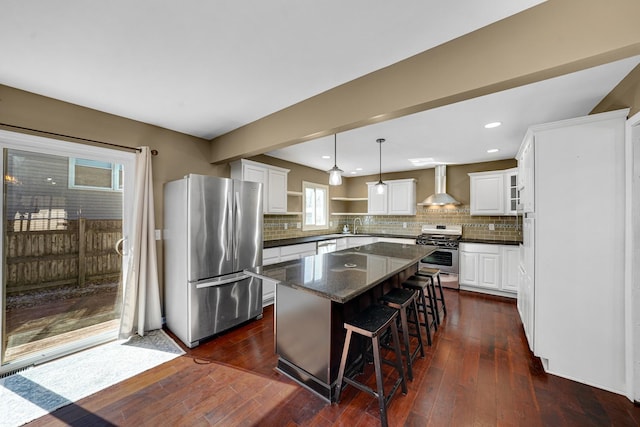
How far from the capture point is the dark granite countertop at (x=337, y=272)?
1577 millimetres

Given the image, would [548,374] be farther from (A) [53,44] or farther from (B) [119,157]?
(B) [119,157]

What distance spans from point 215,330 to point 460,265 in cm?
407

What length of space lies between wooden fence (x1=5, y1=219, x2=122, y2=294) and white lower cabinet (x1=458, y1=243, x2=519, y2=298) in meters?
5.16

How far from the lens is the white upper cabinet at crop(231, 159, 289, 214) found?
366cm

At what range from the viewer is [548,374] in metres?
2.15

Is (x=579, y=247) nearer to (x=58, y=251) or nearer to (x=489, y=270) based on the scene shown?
(x=489, y=270)

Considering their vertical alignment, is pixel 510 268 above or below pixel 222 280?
below

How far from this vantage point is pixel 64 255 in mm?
2482

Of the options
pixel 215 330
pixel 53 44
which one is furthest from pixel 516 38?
pixel 215 330

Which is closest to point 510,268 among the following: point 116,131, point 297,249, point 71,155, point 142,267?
point 297,249

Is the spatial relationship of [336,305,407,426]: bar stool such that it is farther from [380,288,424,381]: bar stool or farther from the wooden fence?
the wooden fence

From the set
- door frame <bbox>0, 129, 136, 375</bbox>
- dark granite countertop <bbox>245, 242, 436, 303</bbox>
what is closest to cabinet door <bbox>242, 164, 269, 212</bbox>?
door frame <bbox>0, 129, 136, 375</bbox>

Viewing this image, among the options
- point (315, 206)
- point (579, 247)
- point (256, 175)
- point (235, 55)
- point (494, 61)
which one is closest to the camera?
point (494, 61)

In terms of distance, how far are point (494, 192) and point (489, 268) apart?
4.45 feet
